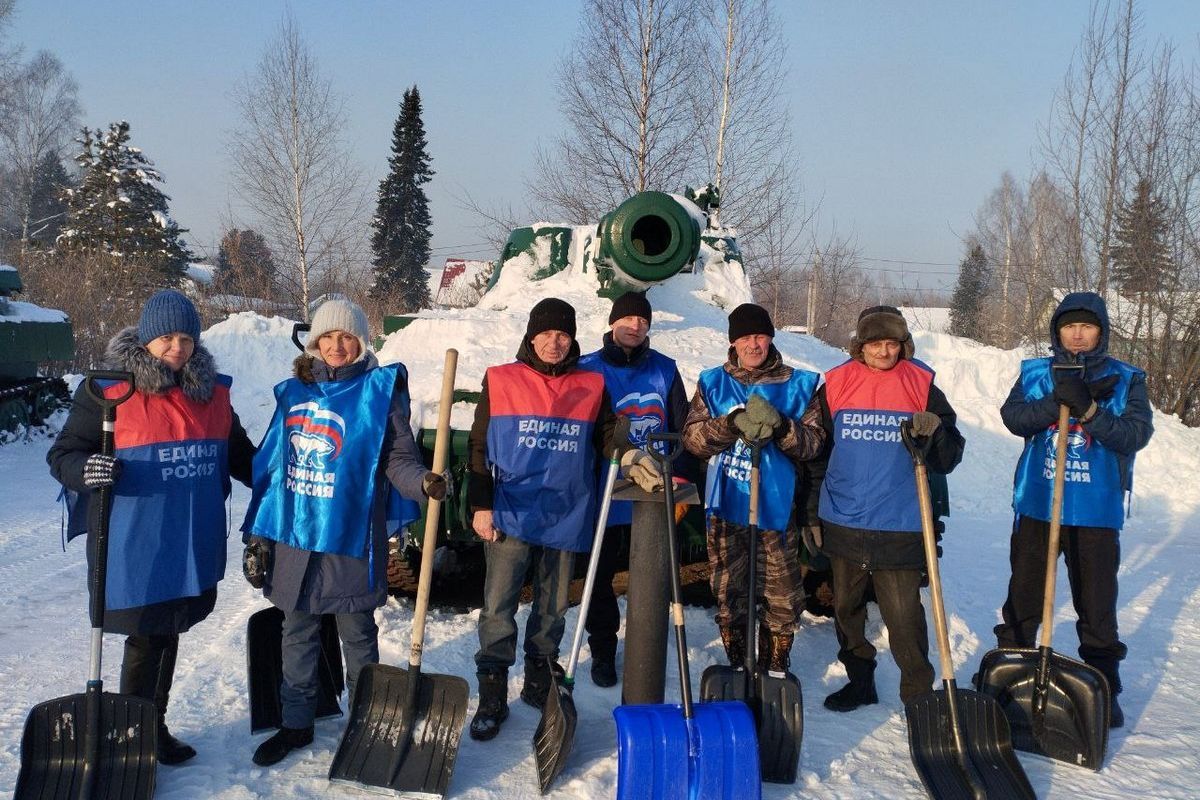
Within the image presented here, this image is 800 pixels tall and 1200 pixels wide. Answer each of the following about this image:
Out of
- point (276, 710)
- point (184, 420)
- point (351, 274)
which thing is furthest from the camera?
point (351, 274)

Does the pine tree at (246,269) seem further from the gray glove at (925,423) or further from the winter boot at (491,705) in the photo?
the gray glove at (925,423)

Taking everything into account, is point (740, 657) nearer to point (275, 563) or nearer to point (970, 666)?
point (970, 666)

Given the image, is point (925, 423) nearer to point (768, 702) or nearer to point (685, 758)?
point (768, 702)

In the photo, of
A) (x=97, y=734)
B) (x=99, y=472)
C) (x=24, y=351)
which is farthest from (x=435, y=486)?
(x=24, y=351)

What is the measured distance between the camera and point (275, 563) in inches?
123

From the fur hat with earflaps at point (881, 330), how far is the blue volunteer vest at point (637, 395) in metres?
0.82

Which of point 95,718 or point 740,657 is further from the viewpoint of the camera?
point 740,657

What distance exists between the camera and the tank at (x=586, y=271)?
400 cm

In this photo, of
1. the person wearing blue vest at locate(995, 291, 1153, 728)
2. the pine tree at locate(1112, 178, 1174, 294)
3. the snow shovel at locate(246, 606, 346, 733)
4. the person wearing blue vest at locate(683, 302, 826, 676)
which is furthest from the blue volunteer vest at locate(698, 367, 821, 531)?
the pine tree at locate(1112, 178, 1174, 294)

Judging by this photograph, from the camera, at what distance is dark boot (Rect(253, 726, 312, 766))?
3082 mm

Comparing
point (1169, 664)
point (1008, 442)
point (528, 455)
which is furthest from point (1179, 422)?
point (528, 455)

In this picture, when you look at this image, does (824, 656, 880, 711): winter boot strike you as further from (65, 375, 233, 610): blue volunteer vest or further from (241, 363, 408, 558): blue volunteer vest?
(65, 375, 233, 610): blue volunteer vest

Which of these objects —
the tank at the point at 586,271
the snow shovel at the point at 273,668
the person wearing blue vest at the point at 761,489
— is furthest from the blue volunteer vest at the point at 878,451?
the snow shovel at the point at 273,668

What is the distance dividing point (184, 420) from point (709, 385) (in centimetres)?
199
